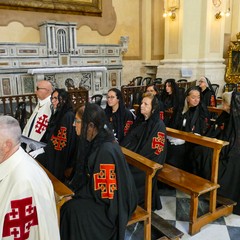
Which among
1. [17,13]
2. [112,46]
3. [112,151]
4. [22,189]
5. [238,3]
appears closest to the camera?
[22,189]

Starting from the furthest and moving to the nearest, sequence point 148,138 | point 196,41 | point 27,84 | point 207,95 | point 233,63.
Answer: point 233,63
point 196,41
point 27,84
point 207,95
point 148,138

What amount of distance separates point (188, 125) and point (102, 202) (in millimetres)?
2281

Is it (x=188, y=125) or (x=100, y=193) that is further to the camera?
(x=188, y=125)

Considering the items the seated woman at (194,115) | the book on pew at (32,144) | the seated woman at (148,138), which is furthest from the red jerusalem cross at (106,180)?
the seated woman at (194,115)

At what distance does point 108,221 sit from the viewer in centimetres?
216

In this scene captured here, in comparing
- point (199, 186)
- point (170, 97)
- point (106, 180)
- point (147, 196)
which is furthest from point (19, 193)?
point (170, 97)

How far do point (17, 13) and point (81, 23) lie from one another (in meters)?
2.35

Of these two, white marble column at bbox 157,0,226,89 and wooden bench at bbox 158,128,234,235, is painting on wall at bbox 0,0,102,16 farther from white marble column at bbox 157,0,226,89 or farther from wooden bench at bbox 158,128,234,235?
wooden bench at bbox 158,128,234,235

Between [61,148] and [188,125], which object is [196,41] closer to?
[188,125]

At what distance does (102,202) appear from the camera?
7.06 feet

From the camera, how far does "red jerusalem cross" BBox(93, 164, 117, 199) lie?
6.77 ft

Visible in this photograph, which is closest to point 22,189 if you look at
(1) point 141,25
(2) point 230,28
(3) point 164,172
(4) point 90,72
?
(3) point 164,172

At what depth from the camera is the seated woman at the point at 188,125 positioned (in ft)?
12.8

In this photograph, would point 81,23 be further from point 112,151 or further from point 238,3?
point 112,151
